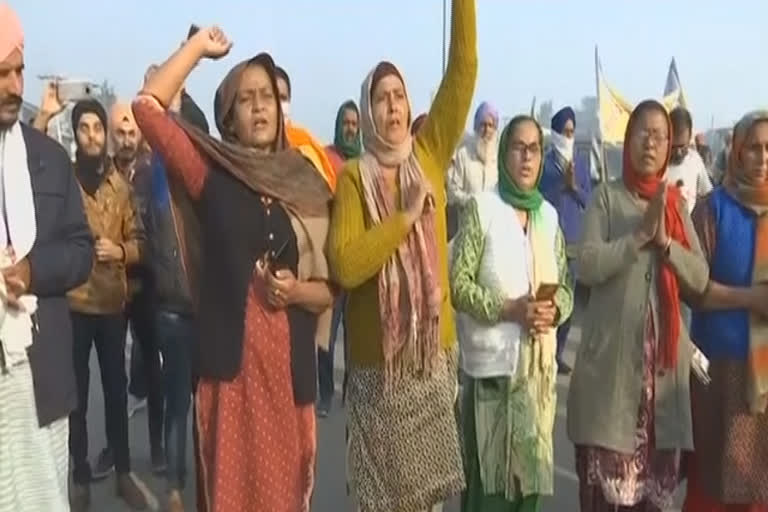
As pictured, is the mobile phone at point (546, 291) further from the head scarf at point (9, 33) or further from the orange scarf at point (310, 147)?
the head scarf at point (9, 33)

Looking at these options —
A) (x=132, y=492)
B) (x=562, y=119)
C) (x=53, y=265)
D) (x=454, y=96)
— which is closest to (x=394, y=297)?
(x=454, y=96)

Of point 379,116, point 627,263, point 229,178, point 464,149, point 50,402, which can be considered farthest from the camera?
point 464,149

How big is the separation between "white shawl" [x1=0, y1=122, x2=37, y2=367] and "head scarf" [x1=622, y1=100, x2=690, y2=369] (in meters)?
2.06

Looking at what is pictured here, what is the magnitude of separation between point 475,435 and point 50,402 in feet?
5.22

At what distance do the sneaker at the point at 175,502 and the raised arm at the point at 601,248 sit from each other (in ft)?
7.11

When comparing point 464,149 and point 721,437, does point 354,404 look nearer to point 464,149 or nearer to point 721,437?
point 721,437

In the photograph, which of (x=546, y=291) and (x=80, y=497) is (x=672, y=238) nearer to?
(x=546, y=291)

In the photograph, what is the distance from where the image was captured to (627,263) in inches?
138

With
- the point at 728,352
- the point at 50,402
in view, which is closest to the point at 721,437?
the point at 728,352

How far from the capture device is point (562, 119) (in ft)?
27.8

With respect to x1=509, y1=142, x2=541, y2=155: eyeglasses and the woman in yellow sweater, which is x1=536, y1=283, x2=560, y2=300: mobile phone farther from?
x1=509, y1=142, x2=541, y2=155: eyeglasses

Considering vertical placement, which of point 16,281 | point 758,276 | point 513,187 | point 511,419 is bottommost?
point 511,419

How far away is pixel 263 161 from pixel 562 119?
586 centimetres

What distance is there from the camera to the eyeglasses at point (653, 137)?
3.54 metres
